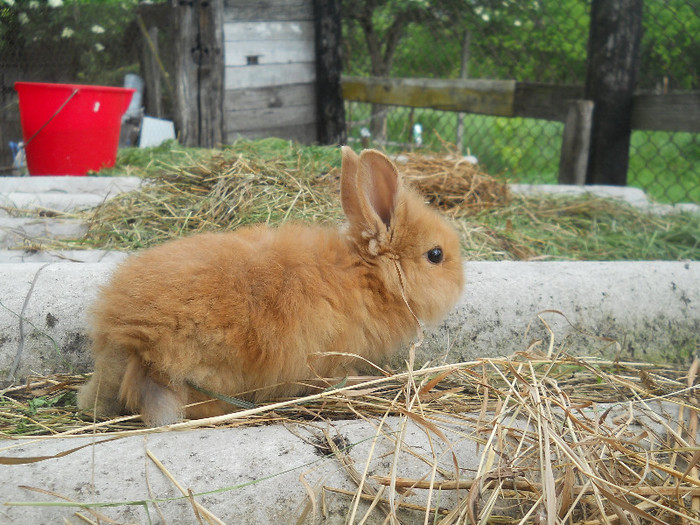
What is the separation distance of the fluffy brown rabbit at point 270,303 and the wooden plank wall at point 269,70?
191 inches

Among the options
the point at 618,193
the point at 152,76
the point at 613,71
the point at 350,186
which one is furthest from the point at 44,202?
the point at 613,71

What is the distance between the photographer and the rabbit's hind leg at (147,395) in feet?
6.52

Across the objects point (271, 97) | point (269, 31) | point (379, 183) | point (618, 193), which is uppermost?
point (269, 31)

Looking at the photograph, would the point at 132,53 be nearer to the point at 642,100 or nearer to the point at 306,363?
the point at 642,100

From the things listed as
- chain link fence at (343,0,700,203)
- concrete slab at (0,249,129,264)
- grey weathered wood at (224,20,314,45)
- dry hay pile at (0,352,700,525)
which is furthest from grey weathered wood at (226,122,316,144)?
dry hay pile at (0,352,700,525)

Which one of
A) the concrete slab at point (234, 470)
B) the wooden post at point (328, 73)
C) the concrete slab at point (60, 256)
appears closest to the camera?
the concrete slab at point (234, 470)

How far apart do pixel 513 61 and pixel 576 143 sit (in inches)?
59.6

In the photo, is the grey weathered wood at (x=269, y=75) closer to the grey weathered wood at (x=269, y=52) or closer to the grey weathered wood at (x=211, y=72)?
the grey weathered wood at (x=269, y=52)

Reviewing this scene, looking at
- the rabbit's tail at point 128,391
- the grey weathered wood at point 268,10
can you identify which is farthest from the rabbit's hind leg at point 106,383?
the grey weathered wood at point 268,10

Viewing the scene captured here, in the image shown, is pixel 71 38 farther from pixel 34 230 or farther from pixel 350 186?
pixel 350 186

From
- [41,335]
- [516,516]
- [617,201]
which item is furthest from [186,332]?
[617,201]

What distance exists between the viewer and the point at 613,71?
6066 millimetres

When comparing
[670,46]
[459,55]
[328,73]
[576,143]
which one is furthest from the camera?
[459,55]

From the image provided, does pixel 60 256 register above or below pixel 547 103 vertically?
below
